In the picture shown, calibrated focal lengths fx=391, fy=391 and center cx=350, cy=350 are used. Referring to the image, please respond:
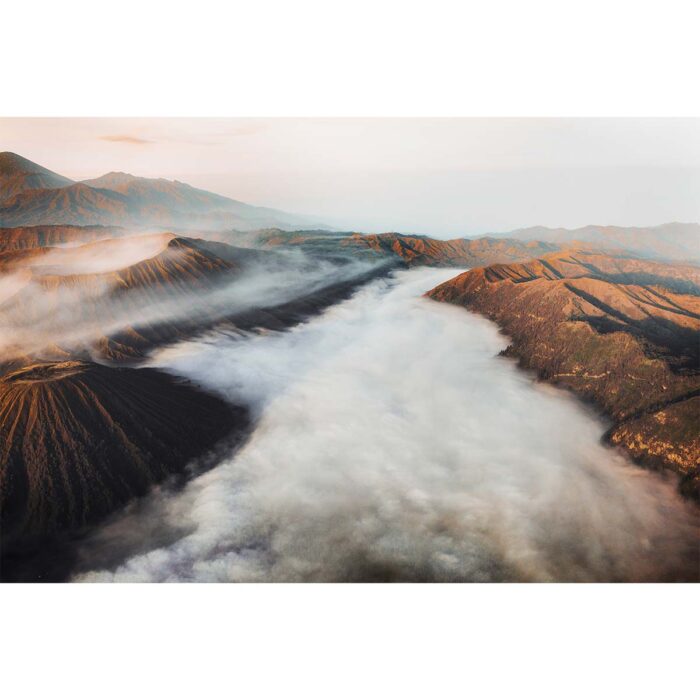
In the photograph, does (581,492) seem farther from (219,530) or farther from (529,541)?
(219,530)

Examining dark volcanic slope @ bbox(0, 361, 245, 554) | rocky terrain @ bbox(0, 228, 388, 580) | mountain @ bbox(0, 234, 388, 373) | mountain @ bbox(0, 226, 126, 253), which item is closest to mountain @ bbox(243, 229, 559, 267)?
mountain @ bbox(0, 234, 388, 373)

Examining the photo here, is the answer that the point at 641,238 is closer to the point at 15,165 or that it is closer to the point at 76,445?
the point at 76,445

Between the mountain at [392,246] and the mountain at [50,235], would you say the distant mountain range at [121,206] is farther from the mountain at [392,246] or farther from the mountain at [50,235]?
the mountain at [392,246]

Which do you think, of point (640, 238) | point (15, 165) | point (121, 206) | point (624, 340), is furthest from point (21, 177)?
point (640, 238)

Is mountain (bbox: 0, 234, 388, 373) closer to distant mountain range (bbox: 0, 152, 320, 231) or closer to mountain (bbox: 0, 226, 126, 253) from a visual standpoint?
mountain (bbox: 0, 226, 126, 253)

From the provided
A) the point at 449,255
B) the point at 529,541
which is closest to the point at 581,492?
the point at 529,541

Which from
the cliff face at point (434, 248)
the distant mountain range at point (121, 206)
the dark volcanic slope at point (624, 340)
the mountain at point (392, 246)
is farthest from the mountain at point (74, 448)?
the cliff face at point (434, 248)
